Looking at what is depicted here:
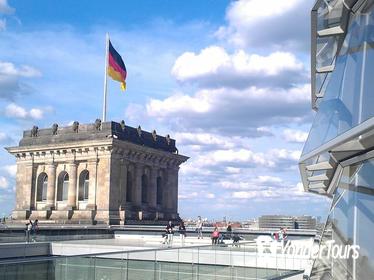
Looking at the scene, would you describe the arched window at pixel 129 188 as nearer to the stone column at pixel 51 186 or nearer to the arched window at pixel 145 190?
the arched window at pixel 145 190

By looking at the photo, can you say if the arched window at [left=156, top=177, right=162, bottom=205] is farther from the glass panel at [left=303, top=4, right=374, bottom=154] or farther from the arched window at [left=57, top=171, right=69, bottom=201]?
the glass panel at [left=303, top=4, right=374, bottom=154]

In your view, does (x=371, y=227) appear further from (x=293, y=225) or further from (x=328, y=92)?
(x=293, y=225)

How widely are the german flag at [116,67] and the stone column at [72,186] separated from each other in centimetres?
1098

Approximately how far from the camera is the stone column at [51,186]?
61.5 metres

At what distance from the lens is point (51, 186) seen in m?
61.9

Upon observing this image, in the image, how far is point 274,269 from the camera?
17.7 meters

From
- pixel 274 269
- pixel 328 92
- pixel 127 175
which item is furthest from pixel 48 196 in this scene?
pixel 328 92

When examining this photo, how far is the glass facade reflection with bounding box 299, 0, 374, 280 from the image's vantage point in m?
6.84

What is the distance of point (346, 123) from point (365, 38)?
4.06ft

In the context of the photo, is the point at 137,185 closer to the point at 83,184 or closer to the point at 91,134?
the point at 83,184

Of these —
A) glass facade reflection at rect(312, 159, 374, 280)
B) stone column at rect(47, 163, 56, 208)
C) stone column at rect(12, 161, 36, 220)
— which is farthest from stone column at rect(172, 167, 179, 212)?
glass facade reflection at rect(312, 159, 374, 280)

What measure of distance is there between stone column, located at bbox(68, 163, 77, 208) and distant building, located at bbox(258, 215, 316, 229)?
70.5ft

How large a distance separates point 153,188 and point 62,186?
447 inches

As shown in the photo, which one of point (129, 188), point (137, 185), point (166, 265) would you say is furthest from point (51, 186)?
point (166, 265)
